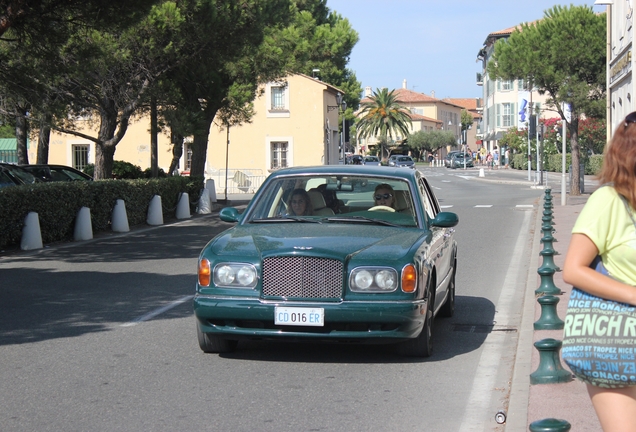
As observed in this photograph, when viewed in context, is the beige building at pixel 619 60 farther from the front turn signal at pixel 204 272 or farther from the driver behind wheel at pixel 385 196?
the front turn signal at pixel 204 272

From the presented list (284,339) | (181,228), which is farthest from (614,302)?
(181,228)

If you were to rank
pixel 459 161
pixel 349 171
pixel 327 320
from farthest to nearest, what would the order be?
pixel 459 161 → pixel 349 171 → pixel 327 320

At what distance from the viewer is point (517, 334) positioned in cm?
846

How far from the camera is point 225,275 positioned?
6.78 metres

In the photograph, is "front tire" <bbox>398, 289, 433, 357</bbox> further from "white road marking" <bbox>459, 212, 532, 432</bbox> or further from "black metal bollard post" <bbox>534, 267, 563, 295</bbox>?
"black metal bollard post" <bbox>534, 267, 563, 295</bbox>

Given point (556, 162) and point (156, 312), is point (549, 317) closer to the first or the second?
point (156, 312)

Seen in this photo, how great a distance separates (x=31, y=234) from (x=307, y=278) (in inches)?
441

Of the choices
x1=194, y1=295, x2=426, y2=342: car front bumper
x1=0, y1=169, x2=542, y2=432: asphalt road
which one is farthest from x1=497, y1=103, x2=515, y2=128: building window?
x1=194, y1=295, x2=426, y2=342: car front bumper

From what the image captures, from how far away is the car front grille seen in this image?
21.7 feet

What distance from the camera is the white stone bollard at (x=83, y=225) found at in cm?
1850

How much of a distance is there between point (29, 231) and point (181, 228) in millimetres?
5653

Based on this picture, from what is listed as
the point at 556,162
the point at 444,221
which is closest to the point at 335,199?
the point at 444,221

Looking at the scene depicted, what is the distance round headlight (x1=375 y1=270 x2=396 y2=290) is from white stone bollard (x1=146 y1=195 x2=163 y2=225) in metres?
17.0

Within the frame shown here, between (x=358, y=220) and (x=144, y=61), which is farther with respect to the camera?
(x=144, y=61)
